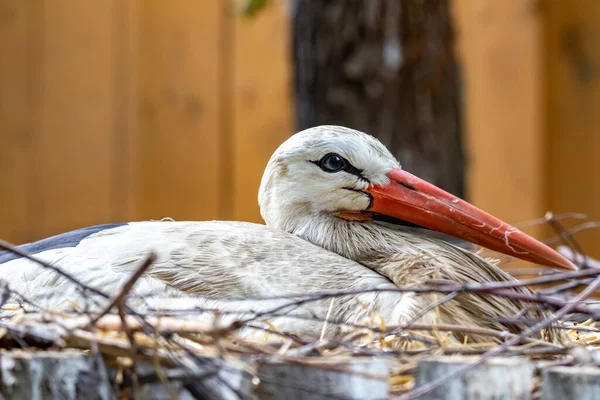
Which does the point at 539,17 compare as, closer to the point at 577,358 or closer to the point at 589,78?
the point at 589,78

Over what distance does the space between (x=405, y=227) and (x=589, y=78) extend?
250 centimetres

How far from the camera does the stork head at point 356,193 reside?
2656 mm

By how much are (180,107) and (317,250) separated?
2.92 m

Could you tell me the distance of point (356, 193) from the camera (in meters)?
2.76

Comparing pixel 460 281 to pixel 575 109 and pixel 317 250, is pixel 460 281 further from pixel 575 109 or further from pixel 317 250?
pixel 575 109

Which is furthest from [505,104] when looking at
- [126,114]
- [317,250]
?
[317,250]

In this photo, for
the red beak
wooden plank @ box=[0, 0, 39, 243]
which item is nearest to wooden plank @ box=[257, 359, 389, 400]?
the red beak

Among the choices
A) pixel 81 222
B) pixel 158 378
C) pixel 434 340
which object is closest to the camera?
pixel 158 378

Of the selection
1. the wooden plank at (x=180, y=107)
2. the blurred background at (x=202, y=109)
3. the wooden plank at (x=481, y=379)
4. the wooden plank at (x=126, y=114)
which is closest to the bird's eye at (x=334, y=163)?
the wooden plank at (x=481, y=379)

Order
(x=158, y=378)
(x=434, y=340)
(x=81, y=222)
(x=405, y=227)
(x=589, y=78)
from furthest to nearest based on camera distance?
1. (x=81, y=222)
2. (x=589, y=78)
3. (x=405, y=227)
4. (x=434, y=340)
5. (x=158, y=378)

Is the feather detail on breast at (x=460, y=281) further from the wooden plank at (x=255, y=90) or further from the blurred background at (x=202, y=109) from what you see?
the wooden plank at (x=255, y=90)

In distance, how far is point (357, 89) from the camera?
148 inches

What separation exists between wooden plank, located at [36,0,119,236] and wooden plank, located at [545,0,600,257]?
2222 mm

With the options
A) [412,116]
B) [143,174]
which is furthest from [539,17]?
[143,174]
